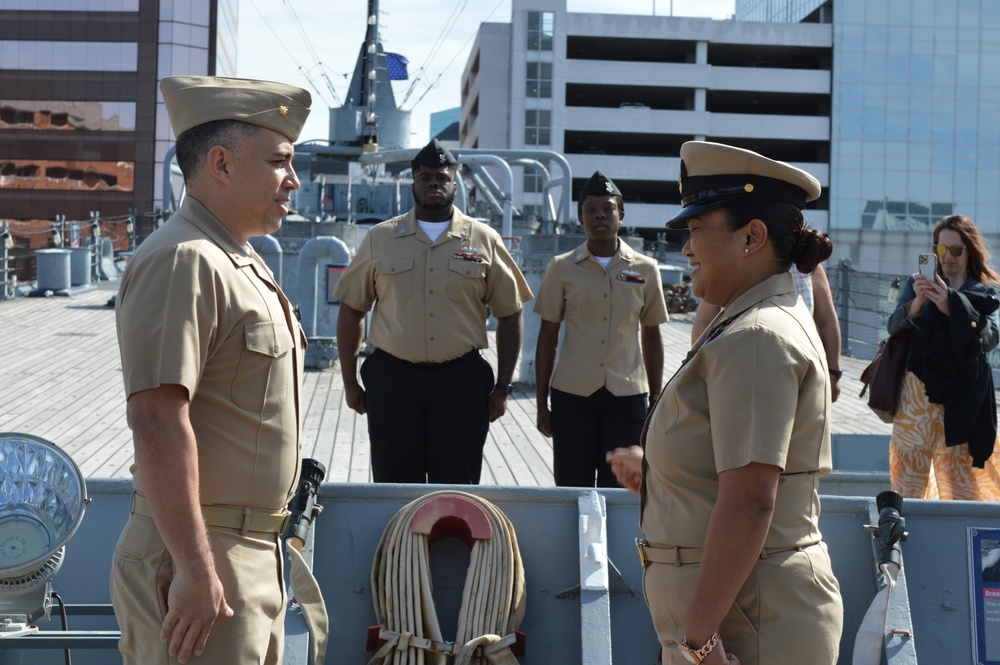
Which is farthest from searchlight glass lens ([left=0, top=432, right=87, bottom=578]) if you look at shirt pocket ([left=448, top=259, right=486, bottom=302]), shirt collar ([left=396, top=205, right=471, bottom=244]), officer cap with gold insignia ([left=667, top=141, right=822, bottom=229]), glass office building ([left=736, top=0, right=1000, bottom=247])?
glass office building ([left=736, top=0, right=1000, bottom=247])

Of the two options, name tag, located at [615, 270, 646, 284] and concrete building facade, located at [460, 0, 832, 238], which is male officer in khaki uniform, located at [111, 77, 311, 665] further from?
concrete building facade, located at [460, 0, 832, 238]

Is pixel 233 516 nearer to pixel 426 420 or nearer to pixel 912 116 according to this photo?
pixel 426 420

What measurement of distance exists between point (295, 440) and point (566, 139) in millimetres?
65952

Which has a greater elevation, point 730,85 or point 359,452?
point 730,85

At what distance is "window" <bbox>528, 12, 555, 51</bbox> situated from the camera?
66375 mm

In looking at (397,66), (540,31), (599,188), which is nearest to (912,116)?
(540,31)

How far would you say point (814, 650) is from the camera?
2.24 metres

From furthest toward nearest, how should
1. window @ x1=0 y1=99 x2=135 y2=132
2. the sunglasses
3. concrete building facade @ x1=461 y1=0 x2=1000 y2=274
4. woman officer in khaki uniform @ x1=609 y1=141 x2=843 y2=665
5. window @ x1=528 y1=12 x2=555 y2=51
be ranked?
1. window @ x1=528 y1=12 x2=555 y2=51
2. concrete building facade @ x1=461 y1=0 x2=1000 y2=274
3. window @ x1=0 y1=99 x2=135 y2=132
4. the sunglasses
5. woman officer in khaki uniform @ x1=609 y1=141 x2=843 y2=665

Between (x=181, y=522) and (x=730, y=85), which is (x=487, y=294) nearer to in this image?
(x=181, y=522)

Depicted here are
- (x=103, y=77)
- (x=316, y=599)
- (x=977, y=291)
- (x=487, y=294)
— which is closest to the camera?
(x=316, y=599)

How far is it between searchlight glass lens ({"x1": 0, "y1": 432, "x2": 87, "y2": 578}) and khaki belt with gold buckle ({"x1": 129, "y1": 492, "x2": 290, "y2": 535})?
58 centimetres

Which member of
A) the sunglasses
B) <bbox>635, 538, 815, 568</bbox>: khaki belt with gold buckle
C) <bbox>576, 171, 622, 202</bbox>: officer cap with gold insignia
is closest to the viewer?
<bbox>635, 538, 815, 568</bbox>: khaki belt with gold buckle

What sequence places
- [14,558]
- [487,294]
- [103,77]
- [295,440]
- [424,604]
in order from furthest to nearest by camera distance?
1. [103,77]
2. [487,294]
3. [424,604]
4. [14,558]
5. [295,440]

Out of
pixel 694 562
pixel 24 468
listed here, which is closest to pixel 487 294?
pixel 24 468
